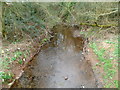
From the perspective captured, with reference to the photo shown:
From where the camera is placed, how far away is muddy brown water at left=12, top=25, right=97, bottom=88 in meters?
5.18

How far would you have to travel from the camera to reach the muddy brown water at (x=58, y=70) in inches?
204

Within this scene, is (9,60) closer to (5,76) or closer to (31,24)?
(5,76)

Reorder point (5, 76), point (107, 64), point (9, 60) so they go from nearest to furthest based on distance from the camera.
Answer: point (5, 76), point (107, 64), point (9, 60)

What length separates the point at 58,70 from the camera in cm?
609

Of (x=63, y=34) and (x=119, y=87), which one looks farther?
(x=63, y=34)

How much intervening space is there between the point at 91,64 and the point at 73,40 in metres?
3.90

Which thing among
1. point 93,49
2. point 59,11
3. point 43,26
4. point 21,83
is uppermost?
point 59,11

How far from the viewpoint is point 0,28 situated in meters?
7.63

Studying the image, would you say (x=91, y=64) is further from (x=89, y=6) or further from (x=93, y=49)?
(x=89, y=6)

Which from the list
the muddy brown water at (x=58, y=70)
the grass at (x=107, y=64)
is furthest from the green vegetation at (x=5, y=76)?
the grass at (x=107, y=64)

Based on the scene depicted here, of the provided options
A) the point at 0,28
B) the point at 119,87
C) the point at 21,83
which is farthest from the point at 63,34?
the point at 119,87

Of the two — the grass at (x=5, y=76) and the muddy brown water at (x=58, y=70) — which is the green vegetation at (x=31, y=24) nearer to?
the grass at (x=5, y=76)

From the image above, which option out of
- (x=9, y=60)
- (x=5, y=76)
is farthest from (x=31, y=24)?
(x=5, y=76)

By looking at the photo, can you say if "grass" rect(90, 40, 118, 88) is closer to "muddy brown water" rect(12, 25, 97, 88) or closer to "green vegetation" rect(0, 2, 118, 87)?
"green vegetation" rect(0, 2, 118, 87)
